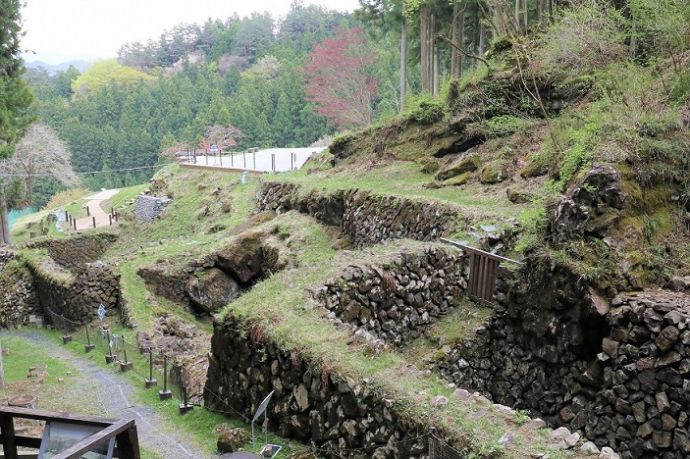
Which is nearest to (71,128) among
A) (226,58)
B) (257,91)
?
(257,91)

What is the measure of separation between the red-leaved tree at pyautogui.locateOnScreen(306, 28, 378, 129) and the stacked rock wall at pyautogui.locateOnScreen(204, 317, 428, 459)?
1235 inches

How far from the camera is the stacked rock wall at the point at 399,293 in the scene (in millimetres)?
9289

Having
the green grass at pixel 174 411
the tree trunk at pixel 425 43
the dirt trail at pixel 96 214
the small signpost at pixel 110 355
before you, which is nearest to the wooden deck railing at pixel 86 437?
the green grass at pixel 174 411

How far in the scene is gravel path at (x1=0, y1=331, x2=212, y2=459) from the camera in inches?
326

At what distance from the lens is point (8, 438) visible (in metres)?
3.60

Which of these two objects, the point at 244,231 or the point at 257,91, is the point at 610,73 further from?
the point at 257,91

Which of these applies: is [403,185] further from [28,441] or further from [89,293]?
[28,441]

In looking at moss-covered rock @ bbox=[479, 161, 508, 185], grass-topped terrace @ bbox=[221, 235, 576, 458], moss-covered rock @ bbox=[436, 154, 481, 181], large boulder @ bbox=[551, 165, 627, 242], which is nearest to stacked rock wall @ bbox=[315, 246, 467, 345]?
grass-topped terrace @ bbox=[221, 235, 576, 458]

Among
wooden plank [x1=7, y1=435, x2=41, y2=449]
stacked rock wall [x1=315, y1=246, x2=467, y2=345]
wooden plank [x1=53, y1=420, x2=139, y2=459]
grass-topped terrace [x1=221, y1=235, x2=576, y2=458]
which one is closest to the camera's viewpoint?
wooden plank [x1=53, y1=420, x2=139, y2=459]

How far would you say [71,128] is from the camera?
60.0 m

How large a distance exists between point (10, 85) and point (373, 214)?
14.1m

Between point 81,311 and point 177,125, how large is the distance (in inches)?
1964

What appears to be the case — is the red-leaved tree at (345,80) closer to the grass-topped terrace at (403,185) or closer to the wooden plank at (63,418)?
the grass-topped terrace at (403,185)

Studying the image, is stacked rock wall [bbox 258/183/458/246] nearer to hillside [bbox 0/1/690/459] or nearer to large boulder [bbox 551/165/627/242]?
hillside [bbox 0/1/690/459]
